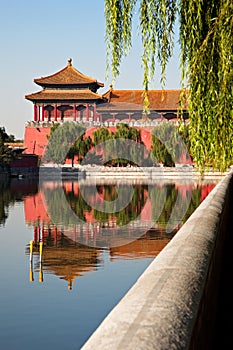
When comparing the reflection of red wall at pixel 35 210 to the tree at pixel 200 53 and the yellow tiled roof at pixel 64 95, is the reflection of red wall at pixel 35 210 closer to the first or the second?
the tree at pixel 200 53

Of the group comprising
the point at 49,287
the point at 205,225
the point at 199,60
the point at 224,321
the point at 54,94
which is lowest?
the point at 49,287

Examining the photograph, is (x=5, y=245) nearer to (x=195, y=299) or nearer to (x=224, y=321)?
(x=224, y=321)

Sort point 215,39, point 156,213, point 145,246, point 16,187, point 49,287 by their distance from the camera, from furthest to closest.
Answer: point 16,187 < point 156,213 < point 145,246 < point 49,287 < point 215,39

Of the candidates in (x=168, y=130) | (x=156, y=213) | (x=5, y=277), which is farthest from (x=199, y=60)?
(x=168, y=130)

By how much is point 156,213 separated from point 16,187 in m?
17.2

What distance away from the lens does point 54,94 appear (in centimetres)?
5350

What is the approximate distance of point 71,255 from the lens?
15.8m

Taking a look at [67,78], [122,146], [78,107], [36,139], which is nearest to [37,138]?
[36,139]

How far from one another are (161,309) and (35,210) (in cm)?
2496

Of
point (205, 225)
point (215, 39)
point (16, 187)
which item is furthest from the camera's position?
point (16, 187)

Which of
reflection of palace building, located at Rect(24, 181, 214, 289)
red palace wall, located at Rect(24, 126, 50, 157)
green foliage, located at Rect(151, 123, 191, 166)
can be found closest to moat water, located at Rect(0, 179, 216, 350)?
reflection of palace building, located at Rect(24, 181, 214, 289)

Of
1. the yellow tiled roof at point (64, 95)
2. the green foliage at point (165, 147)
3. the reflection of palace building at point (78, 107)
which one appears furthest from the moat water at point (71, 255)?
the yellow tiled roof at point (64, 95)

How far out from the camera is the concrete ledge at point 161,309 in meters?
1.37

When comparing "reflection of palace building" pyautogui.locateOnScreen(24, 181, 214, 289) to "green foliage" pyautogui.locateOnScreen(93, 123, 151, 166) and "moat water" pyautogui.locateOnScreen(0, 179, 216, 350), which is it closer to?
"moat water" pyautogui.locateOnScreen(0, 179, 216, 350)
